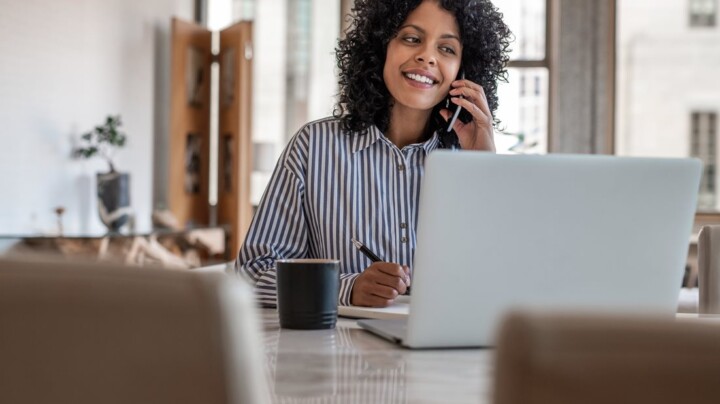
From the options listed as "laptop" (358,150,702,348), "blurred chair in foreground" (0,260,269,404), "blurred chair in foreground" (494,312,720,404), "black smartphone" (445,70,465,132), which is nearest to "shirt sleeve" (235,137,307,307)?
"black smartphone" (445,70,465,132)

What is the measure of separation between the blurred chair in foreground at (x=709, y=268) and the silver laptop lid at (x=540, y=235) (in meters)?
0.51

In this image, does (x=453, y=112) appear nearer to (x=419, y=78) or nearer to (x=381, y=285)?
(x=419, y=78)

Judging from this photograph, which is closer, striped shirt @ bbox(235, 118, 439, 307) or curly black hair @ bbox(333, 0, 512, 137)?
striped shirt @ bbox(235, 118, 439, 307)

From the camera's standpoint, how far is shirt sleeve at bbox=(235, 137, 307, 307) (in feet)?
6.27

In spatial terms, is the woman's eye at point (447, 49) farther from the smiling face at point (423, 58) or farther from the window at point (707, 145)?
the window at point (707, 145)

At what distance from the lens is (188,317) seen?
1.68ft

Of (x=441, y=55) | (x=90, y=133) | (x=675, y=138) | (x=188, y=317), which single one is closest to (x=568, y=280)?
(x=188, y=317)

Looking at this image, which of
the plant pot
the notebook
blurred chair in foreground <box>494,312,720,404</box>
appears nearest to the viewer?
blurred chair in foreground <box>494,312,720,404</box>

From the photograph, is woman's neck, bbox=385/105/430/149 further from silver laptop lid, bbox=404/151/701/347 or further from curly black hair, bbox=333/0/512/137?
silver laptop lid, bbox=404/151/701/347

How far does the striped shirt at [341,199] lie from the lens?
A: 79.4 inches

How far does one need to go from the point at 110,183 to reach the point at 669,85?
419 cm

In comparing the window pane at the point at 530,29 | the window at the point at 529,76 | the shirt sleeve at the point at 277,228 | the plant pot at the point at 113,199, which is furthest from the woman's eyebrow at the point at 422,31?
the window pane at the point at 530,29

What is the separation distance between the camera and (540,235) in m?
1.17

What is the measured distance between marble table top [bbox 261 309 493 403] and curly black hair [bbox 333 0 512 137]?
922 mm
